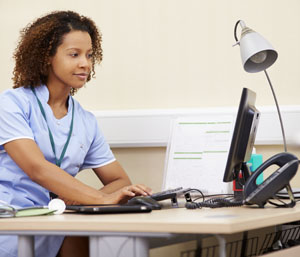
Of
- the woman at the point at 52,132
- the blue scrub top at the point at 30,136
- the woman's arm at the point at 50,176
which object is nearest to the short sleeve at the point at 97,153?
the woman at the point at 52,132

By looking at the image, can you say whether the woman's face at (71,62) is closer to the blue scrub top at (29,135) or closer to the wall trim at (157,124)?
the blue scrub top at (29,135)

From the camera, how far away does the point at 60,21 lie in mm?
2133

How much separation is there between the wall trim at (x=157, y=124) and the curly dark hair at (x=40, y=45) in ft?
1.80

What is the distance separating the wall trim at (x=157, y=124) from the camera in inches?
94.0

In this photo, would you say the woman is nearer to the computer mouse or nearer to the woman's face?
the woman's face

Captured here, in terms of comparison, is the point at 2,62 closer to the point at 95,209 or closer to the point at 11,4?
the point at 11,4

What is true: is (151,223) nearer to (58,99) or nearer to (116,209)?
(116,209)

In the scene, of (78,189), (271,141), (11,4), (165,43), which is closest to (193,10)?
(165,43)

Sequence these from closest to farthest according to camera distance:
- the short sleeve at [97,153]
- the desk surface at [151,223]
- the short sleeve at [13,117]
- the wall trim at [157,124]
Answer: the desk surface at [151,223]
the short sleeve at [13,117]
the short sleeve at [97,153]
the wall trim at [157,124]

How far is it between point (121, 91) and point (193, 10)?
19.7 inches

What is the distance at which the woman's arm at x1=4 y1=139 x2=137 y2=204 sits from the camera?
1.65 meters

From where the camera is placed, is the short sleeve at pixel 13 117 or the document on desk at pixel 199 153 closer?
the short sleeve at pixel 13 117

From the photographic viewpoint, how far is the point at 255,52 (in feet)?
6.09

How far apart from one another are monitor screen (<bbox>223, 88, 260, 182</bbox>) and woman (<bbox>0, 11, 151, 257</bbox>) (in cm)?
25
